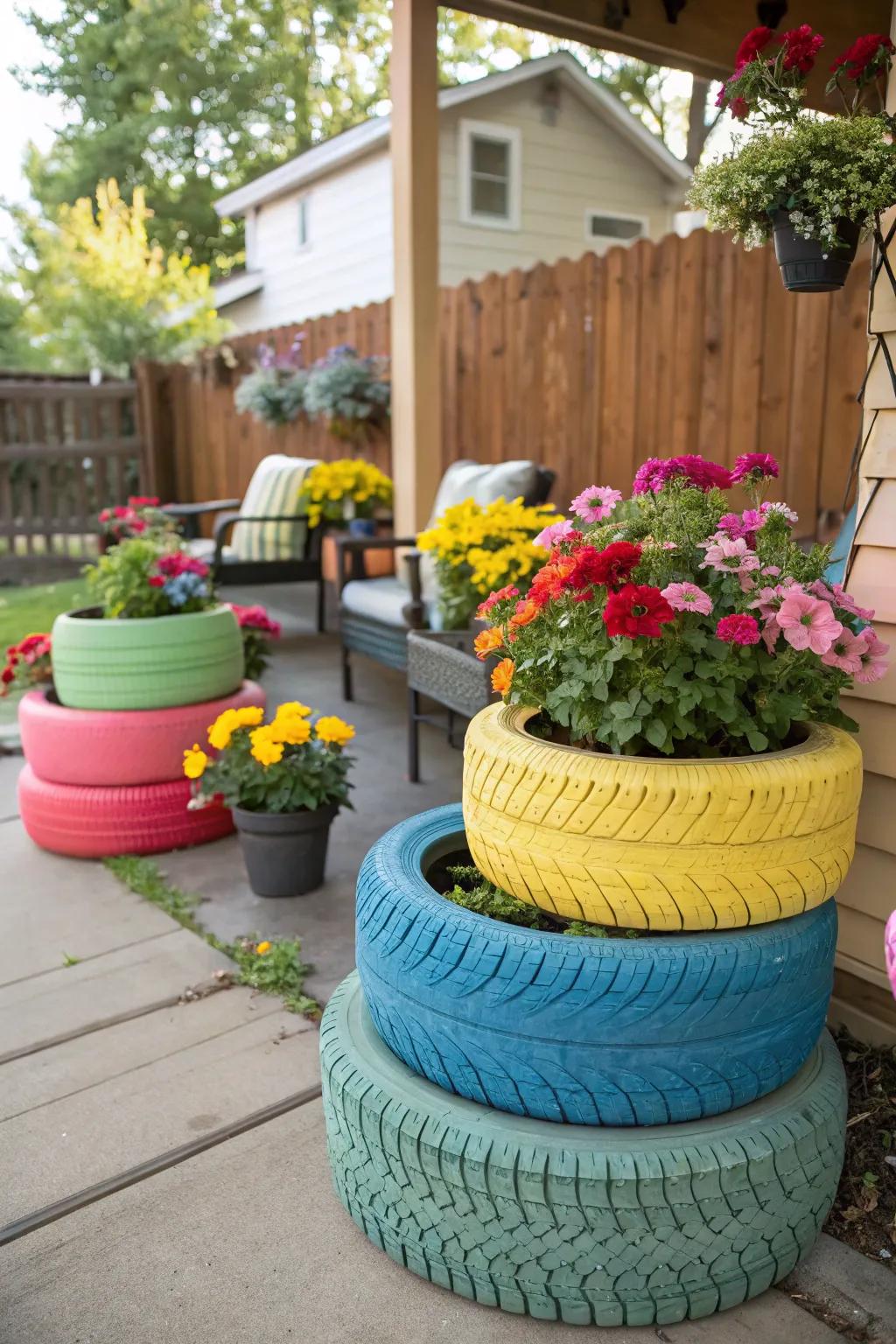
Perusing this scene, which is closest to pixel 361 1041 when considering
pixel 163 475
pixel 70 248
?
pixel 163 475

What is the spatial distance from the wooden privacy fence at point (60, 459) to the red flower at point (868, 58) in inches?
334

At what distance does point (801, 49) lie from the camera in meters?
1.76

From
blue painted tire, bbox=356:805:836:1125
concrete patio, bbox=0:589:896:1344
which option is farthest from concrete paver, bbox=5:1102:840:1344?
blue painted tire, bbox=356:805:836:1125

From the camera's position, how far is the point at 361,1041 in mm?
1589

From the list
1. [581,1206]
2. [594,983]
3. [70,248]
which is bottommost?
[581,1206]

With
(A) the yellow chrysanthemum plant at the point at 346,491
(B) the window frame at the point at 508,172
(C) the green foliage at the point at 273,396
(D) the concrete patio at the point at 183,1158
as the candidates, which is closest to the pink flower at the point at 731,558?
(D) the concrete patio at the point at 183,1158

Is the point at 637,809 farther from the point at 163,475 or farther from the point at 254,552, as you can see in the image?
the point at 163,475

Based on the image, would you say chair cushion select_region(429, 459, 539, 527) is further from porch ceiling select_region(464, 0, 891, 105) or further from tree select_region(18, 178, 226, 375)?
tree select_region(18, 178, 226, 375)

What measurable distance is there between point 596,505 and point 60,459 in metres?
8.70

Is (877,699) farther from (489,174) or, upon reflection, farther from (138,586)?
(489,174)

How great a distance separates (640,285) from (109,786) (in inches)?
131

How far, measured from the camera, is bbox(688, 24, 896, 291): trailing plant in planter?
172 centimetres

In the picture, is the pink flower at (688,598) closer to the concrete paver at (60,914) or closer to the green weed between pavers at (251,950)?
the green weed between pavers at (251,950)

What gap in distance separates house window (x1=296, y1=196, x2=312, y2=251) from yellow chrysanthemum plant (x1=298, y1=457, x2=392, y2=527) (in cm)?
662
